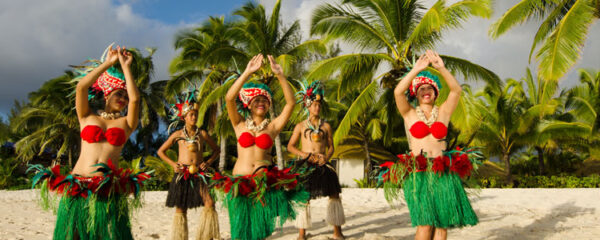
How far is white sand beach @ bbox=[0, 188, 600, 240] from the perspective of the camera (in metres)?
5.72

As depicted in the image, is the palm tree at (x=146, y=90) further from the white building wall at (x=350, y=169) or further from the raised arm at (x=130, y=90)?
the raised arm at (x=130, y=90)

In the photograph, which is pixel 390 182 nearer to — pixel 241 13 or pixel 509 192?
pixel 509 192

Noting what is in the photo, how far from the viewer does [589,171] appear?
20172 millimetres

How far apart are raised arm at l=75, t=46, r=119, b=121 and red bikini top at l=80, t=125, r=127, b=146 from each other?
0.42ft

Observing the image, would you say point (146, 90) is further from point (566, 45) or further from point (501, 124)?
point (566, 45)

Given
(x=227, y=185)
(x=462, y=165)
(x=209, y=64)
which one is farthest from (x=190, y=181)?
(x=209, y=64)

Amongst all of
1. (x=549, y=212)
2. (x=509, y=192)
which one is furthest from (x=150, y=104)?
(x=549, y=212)

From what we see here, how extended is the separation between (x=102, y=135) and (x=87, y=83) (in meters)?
0.41

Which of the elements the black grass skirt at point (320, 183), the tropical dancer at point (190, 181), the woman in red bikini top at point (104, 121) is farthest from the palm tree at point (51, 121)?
the woman in red bikini top at point (104, 121)

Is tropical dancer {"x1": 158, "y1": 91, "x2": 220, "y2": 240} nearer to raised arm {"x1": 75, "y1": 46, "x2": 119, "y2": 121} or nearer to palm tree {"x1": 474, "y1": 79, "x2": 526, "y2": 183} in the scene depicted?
raised arm {"x1": 75, "y1": 46, "x2": 119, "y2": 121}

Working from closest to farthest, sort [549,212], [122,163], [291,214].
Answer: [291,214], [549,212], [122,163]

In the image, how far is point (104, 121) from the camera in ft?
11.1

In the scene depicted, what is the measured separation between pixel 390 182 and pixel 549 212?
574 cm

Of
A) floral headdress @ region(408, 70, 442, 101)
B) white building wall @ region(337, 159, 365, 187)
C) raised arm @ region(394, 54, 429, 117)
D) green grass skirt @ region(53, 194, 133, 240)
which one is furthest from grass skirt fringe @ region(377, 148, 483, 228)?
white building wall @ region(337, 159, 365, 187)
